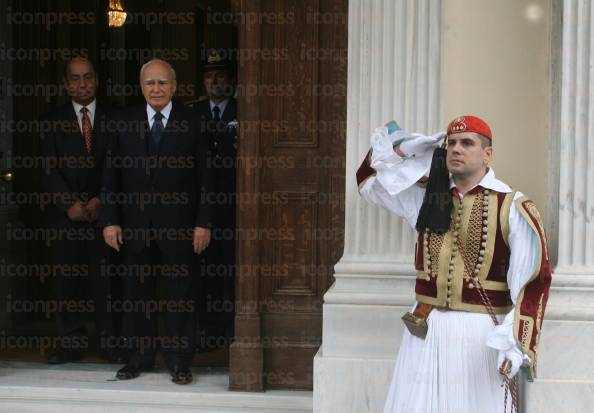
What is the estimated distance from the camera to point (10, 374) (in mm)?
6871

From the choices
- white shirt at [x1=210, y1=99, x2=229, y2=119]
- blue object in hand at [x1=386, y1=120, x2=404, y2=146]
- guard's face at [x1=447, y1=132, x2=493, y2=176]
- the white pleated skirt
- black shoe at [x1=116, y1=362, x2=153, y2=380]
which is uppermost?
white shirt at [x1=210, y1=99, x2=229, y2=119]

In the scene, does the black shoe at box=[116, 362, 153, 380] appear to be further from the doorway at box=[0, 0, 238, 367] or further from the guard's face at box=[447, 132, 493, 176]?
the guard's face at box=[447, 132, 493, 176]

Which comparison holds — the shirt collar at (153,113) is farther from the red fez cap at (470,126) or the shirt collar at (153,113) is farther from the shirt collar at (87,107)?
the red fez cap at (470,126)

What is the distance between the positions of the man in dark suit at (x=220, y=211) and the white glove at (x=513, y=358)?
2.86m

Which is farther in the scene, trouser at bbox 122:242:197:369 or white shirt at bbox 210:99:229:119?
white shirt at bbox 210:99:229:119

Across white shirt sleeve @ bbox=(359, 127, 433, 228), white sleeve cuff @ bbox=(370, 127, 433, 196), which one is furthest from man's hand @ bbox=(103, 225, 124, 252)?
white sleeve cuff @ bbox=(370, 127, 433, 196)

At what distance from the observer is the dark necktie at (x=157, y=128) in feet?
22.0

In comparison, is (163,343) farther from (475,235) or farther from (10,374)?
(475,235)

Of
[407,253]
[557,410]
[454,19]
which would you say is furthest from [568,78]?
[557,410]

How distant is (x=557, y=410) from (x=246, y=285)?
191 centimetres

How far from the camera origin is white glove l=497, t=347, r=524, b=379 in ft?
15.0

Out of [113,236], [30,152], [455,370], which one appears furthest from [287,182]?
[30,152]

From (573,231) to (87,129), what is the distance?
311cm

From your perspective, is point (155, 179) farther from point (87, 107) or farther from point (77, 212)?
point (87, 107)
